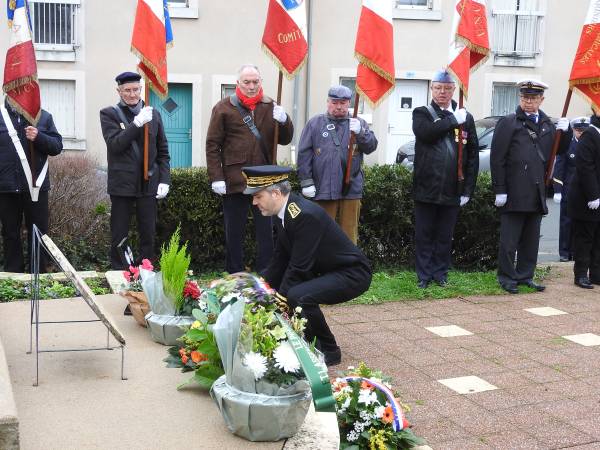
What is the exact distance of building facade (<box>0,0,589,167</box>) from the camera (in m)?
20.3

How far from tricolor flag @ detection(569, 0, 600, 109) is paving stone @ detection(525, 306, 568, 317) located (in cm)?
218

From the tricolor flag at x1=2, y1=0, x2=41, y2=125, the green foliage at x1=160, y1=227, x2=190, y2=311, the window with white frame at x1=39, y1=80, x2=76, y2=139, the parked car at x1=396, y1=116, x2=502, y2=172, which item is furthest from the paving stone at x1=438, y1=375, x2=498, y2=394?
the window with white frame at x1=39, y1=80, x2=76, y2=139

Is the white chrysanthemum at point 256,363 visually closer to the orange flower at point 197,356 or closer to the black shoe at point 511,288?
the orange flower at point 197,356

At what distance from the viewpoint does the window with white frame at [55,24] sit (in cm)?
2020

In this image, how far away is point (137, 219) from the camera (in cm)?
802

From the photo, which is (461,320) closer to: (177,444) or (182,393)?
(182,393)

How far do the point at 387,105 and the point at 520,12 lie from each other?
14.3 ft

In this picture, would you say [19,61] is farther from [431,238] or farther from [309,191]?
[431,238]

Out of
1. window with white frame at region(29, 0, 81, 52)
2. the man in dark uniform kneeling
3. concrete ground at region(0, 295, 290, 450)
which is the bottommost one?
concrete ground at region(0, 295, 290, 450)

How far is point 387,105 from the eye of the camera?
2169 centimetres

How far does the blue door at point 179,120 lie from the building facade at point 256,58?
25 mm

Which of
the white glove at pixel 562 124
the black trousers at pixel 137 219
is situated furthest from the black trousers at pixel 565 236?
the black trousers at pixel 137 219

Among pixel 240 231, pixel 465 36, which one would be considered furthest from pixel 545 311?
pixel 240 231

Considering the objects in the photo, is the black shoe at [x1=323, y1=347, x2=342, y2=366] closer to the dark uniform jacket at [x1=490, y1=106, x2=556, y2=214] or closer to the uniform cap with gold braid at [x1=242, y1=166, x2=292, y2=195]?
the uniform cap with gold braid at [x1=242, y1=166, x2=292, y2=195]
